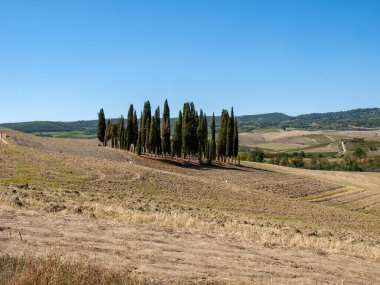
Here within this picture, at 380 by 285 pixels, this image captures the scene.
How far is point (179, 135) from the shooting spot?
287 feet

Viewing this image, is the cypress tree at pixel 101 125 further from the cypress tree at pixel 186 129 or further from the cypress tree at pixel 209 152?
the cypress tree at pixel 209 152

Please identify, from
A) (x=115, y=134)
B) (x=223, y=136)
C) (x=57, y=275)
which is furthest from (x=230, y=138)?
Answer: (x=57, y=275)

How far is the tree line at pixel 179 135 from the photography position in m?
87.5

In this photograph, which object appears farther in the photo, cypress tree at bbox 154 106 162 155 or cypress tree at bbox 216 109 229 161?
cypress tree at bbox 216 109 229 161

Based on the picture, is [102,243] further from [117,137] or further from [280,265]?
[117,137]

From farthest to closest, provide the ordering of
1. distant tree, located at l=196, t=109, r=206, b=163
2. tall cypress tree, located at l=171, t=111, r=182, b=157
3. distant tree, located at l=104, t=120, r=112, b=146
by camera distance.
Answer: distant tree, located at l=104, t=120, r=112, b=146 → distant tree, located at l=196, t=109, r=206, b=163 → tall cypress tree, located at l=171, t=111, r=182, b=157

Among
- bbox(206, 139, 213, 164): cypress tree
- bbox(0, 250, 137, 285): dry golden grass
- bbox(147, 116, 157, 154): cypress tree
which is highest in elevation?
bbox(147, 116, 157, 154): cypress tree

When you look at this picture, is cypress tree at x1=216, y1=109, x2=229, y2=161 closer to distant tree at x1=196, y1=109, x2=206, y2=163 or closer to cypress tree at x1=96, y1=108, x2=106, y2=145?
distant tree at x1=196, y1=109, x2=206, y2=163

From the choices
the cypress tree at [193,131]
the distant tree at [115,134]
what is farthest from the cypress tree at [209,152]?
the distant tree at [115,134]

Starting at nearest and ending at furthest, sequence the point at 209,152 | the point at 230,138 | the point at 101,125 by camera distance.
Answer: the point at 209,152, the point at 230,138, the point at 101,125

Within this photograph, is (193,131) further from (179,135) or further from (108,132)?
(108,132)

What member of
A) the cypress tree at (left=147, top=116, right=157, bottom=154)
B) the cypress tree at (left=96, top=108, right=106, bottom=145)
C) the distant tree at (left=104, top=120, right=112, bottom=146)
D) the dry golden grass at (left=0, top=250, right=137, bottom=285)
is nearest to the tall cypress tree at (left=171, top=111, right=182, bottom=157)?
the cypress tree at (left=147, top=116, right=157, bottom=154)

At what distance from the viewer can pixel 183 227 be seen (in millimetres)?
17969

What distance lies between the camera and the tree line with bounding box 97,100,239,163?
8750cm
